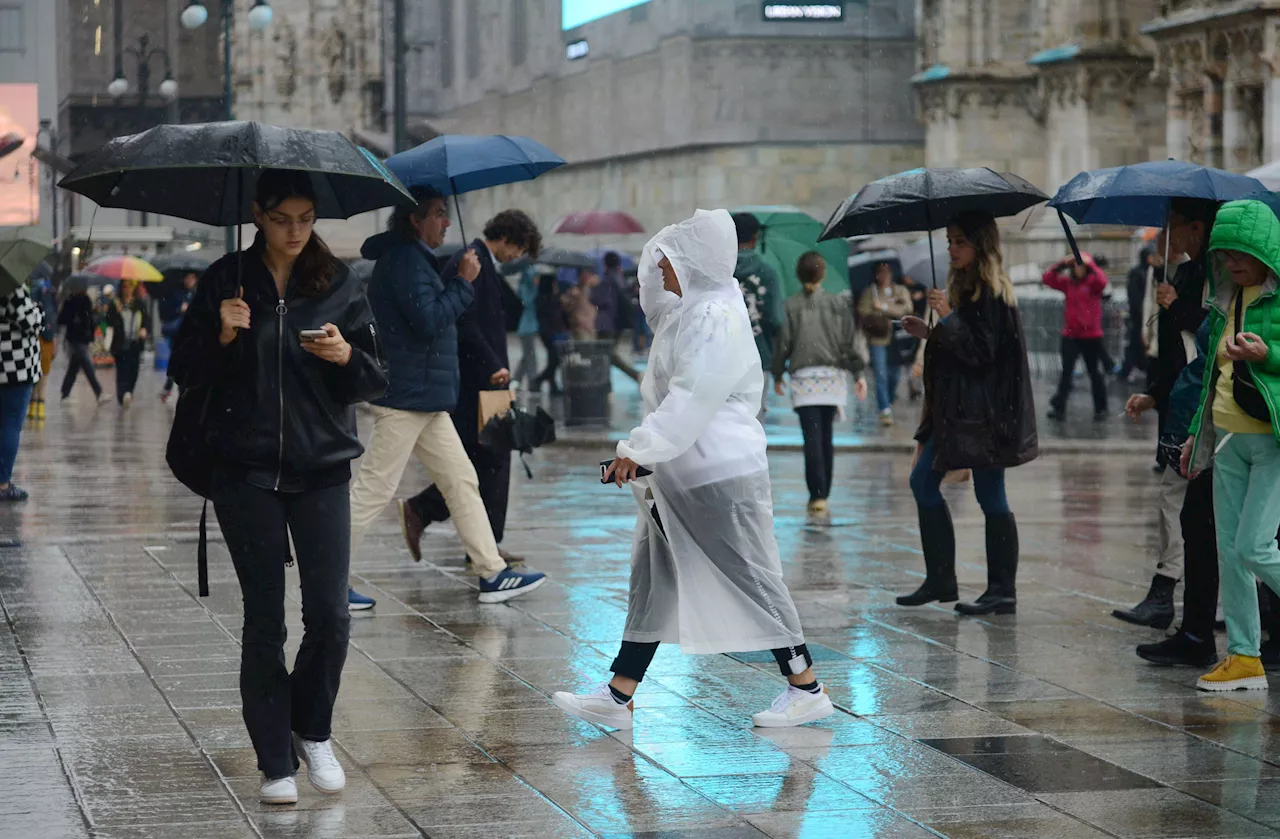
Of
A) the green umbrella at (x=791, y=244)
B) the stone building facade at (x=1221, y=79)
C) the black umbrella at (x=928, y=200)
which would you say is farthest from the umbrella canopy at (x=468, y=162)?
the stone building facade at (x=1221, y=79)

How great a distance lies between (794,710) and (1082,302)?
17471mm

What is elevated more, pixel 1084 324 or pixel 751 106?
pixel 751 106

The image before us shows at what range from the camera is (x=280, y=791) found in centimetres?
598

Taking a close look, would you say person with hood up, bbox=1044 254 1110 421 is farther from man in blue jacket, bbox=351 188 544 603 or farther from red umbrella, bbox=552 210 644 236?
man in blue jacket, bbox=351 188 544 603

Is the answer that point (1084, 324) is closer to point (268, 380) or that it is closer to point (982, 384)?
point (982, 384)

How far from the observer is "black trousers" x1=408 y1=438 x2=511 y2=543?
421 inches

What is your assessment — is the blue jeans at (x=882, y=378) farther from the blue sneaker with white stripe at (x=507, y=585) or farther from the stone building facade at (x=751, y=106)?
the stone building facade at (x=751, y=106)

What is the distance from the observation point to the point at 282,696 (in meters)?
6.05

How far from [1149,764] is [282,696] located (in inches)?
105

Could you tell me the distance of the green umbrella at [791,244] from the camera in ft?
88.8

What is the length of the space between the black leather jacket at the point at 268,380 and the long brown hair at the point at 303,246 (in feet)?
0.12

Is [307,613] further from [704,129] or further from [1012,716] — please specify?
[704,129]

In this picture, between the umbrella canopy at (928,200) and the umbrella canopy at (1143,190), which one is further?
the umbrella canopy at (928,200)

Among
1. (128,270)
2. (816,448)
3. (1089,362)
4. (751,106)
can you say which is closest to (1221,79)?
(1089,362)
